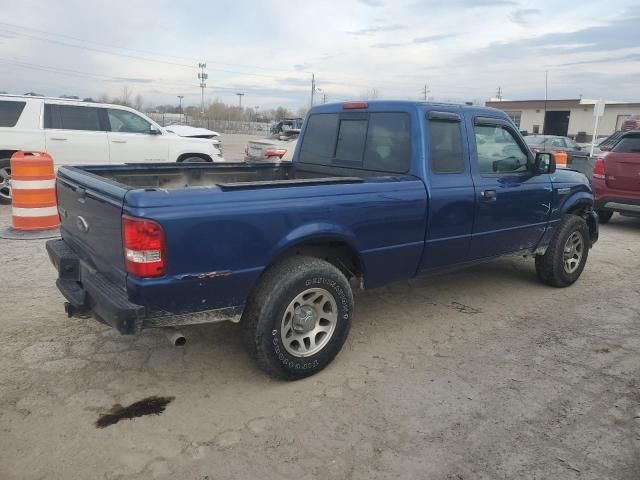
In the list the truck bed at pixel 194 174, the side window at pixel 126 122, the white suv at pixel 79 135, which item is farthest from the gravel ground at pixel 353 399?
the side window at pixel 126 122

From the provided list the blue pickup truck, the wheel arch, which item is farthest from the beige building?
the wheel arch

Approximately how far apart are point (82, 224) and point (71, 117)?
23.0 ft

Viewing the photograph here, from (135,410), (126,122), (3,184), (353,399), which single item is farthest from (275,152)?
(135,410)

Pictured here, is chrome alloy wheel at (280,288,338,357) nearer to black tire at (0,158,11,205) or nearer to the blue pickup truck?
the blue pickup truck

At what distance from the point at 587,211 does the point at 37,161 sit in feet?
23.2

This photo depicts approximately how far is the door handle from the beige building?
1804 inches

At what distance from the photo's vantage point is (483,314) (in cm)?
492

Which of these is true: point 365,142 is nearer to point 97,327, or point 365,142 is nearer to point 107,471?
point 97,327

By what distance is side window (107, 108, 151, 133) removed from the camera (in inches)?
385

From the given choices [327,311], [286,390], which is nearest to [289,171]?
[327,311]

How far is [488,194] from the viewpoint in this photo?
4492 millimetres

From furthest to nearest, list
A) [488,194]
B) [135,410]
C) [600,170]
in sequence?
[600,170], [488,194], [135,410]

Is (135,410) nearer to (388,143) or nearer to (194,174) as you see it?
(194,174)

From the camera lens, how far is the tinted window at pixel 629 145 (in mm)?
8891
